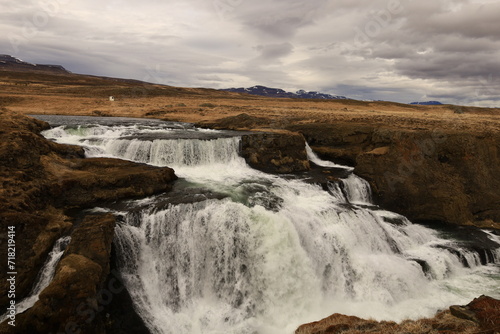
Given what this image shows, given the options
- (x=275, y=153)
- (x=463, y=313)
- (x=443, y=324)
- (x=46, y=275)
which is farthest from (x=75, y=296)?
(x=275, y=153)

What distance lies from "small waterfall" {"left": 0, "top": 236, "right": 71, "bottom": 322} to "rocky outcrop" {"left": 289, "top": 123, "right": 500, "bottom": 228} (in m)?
16.2

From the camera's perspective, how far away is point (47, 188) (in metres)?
11.6

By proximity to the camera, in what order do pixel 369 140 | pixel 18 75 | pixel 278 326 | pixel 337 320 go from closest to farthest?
pixel 337 320 → pixel 278 326 → pixel 369 140 → pixel 18 75

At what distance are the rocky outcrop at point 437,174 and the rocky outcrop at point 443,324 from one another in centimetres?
994

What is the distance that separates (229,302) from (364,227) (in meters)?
7.04

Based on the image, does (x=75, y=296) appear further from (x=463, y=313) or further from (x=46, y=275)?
(x=463, y=313)

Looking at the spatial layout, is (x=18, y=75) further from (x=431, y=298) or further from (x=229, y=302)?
(x=431, y=298)

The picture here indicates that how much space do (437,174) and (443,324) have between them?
44.6 ft

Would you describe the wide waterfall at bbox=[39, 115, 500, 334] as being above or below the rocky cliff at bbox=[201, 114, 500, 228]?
below

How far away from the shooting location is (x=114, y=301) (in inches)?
347

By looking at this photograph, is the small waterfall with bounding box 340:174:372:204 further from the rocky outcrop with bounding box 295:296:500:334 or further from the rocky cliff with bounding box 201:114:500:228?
the rocky outcrop with bounding box 295:296:500:334

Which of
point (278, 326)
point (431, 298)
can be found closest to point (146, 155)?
point (278, 326)

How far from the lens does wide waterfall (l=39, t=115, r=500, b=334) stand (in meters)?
10.3

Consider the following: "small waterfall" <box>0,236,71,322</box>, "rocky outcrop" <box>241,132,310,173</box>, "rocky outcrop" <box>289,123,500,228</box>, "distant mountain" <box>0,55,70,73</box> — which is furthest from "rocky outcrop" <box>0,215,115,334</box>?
"distant mountain" <box>0,55,70,73</box>
